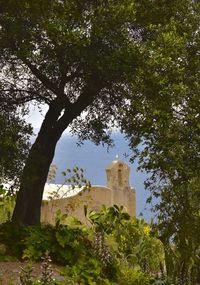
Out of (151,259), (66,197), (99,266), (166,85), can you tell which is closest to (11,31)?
(166,85)

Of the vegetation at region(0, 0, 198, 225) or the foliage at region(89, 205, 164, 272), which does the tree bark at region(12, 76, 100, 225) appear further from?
the foliage at region(89, 205, 164, 272)

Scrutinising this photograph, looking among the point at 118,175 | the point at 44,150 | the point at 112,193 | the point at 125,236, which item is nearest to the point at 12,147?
the point at 44,150

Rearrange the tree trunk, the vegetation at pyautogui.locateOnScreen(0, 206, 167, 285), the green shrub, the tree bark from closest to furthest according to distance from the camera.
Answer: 1. the vegetation at pyautogui.locateOnScreen(0, 206, 167, 285)
2. the green shrub
3. the tree bark
4. the tree trunk

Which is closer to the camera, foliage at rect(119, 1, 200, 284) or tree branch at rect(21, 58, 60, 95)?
foliage at rect(119, 1, 200, 284)

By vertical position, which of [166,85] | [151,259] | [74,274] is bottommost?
[74,274]

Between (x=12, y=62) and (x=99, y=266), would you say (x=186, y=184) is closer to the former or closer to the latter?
(x=99, y=266)

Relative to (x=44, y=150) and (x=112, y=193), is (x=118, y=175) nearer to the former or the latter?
(x=112, y=193)

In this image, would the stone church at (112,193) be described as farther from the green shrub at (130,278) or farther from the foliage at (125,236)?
the green shrub at (130,278)

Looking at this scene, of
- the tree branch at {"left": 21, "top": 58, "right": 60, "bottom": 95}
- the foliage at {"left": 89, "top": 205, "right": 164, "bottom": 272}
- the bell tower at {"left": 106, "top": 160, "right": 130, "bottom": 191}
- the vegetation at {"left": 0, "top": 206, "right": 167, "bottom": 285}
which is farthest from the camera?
the bell tower at {"left": 106, "top": 160, "right": 130, "bottom": 191}

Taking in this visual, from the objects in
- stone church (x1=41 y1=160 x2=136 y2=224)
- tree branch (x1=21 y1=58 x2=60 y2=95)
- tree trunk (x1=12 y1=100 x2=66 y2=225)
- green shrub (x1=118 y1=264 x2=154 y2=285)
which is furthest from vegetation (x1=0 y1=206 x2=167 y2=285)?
stone church (x1=41 y1=160 x2=136 y2=224)

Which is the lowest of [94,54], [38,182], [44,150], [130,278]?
[130,278]

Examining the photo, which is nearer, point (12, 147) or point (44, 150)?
point (12, 147)

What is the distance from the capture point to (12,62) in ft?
52.8

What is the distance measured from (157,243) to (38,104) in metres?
9.92
